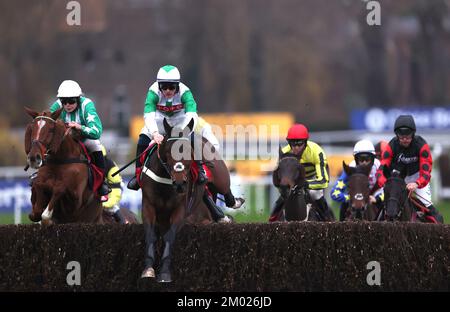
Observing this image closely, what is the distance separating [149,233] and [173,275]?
414mm

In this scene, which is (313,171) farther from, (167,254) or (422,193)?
(167,254)

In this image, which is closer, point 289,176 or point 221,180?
point 289,176

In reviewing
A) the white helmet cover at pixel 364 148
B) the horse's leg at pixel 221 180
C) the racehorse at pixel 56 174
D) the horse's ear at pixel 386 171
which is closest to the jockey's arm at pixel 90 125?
the racehorse at pixel 56 174

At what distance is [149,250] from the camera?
404 inches

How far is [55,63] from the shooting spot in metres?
39.9

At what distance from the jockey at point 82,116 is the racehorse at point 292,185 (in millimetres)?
1753

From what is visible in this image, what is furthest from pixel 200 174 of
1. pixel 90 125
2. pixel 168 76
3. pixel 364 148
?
pixel 364 148

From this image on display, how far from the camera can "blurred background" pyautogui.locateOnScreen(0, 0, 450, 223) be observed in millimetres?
35469

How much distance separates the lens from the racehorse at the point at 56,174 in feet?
35.8

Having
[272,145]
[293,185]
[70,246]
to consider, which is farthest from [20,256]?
[272,145]

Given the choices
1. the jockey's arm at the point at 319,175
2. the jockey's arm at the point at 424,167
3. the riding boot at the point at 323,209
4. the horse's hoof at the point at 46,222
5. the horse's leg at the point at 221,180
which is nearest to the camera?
the horse's hoof at the point at 46,222

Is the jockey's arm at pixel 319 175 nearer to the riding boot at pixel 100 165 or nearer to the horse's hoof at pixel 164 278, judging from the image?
the riding boot at pixel 100 165

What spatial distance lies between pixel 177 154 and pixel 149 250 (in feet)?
2.80

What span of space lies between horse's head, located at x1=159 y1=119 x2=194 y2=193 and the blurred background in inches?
859
